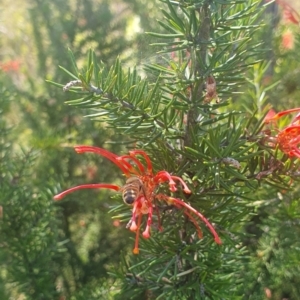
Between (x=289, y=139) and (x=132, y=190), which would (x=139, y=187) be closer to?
(x=132, y=190)

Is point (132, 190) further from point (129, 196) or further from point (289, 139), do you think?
point (289, 139)

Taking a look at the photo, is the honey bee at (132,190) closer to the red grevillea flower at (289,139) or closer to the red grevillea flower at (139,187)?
the red grevillea flower at (139,187)

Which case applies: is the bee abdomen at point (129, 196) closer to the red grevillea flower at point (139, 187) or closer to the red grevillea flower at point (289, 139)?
the red grevillea flower at point (139, 187)

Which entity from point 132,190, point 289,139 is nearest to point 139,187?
point 132,190

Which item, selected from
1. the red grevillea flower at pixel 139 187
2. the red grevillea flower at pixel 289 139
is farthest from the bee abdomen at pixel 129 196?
the red grevillea flower at pixel 289 139

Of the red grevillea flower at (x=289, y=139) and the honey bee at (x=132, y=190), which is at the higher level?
the red grevillea flower at (x=289, y=139)

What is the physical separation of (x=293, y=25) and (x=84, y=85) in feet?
1.46

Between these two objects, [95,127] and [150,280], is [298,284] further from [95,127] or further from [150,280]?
[95,127]

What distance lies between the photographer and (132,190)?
1.03 ft

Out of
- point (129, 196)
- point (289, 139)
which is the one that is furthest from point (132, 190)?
point (289, 139)

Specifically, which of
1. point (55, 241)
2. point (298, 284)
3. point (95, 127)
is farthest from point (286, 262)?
point (95, 127)

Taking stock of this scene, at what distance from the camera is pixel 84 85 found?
0.30 metres

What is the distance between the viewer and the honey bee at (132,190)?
31cm

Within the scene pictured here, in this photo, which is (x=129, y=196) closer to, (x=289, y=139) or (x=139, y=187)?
Result: (x=139, y=187)
